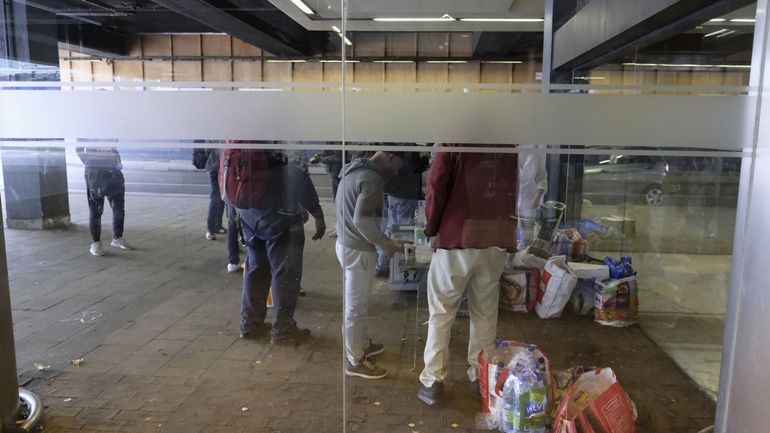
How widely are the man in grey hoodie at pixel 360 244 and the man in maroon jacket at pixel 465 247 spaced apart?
297mm

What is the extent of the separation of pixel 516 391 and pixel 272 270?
1681 millimetres

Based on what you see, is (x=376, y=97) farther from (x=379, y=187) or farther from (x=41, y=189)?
(x=41, y=189)

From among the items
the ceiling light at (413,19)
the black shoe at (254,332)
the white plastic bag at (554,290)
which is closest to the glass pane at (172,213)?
the black shoe at (254,332)

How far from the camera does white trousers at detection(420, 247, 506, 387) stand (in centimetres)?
301

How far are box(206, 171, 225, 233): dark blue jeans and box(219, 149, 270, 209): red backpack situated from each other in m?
0.03

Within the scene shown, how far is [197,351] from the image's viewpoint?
3.31 meters

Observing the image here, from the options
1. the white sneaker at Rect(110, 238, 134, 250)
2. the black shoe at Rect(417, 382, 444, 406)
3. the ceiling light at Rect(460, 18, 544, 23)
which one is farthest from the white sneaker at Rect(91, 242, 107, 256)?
the ceiling light at Rect(460, 18, 544, 23)

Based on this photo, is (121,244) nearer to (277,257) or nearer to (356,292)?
(277,257)

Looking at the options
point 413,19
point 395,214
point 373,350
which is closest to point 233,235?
point 395,214

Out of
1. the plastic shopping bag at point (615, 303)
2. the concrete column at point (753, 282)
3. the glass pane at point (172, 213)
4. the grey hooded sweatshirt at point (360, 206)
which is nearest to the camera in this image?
the concrete column at point (753, 282)

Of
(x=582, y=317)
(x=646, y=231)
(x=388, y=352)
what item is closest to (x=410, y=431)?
(x=388, y=352)

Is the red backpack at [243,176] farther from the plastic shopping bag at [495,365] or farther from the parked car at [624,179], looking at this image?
the parked car at [624,179]

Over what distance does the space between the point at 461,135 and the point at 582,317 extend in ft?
6.49

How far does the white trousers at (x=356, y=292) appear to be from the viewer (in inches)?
122
